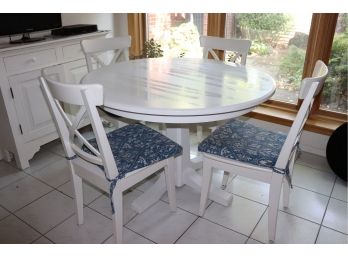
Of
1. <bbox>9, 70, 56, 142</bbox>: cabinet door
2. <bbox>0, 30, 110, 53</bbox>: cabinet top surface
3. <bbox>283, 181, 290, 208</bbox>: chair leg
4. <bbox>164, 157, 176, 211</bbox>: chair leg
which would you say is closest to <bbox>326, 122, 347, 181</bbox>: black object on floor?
<bbox>283, 181, 290, 208</bbox>: chair leg

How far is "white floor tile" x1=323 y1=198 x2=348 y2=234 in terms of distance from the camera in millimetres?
1796

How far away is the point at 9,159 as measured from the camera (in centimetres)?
246

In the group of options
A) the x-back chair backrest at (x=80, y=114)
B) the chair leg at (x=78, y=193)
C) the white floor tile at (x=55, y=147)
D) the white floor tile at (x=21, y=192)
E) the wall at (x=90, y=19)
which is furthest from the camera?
the wall at (x=90, y=19)

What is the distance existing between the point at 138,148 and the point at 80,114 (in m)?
0.39

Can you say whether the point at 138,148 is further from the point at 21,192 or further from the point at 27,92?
the point at 27,92

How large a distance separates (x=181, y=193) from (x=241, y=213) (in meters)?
0.42

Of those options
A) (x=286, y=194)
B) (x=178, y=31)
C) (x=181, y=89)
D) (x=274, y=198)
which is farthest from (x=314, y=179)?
(x=178, y=31)

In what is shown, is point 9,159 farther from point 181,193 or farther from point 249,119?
point 249,119

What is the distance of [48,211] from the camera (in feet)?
6.30

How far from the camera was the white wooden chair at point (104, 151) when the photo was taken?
4.14 feet

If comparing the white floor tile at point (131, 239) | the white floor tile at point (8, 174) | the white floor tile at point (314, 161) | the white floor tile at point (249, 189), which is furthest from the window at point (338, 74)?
the white floor tile at point (8, 174)

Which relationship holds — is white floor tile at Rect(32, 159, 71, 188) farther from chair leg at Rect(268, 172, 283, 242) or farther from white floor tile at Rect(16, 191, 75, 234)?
chair leg at Rect(268, 172, 283, 242)

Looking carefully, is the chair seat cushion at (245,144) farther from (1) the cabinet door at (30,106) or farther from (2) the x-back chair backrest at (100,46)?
(1) the cabinet door at (30,106)

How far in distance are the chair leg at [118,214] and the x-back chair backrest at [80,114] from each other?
0.10 meters
